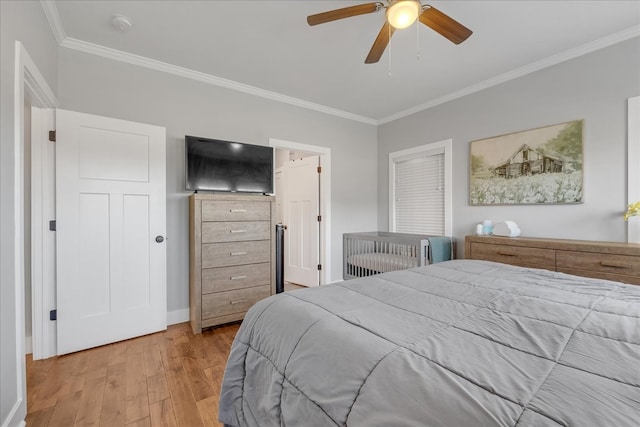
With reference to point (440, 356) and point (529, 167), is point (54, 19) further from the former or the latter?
point (529, 167)

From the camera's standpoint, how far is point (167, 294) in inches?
111

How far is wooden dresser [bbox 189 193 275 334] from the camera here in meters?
2.61

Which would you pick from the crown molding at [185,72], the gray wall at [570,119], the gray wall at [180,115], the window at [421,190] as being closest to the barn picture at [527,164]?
the gray wall at [570,119]

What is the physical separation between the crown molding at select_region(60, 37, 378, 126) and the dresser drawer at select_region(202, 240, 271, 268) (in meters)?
1.82

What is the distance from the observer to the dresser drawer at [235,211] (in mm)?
2652

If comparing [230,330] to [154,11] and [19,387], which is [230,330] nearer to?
[19,387]

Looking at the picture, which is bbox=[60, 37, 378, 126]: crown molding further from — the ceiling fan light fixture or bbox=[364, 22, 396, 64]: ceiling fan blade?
the ceiling fan light fixture

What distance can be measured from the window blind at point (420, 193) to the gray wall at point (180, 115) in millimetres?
924

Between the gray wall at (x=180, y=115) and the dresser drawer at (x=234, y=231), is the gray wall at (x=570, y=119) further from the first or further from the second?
the dresser drawer at (x=234, y=231)

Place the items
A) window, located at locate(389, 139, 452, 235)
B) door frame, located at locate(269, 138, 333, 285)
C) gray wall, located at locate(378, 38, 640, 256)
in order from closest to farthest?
gray wall, located at locate(378, 38, 640, 256) < window, located at locate(389, 139, 452, 235) < door frame, located at locate(269, 138, 333, 285)

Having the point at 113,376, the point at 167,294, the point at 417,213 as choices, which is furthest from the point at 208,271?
the point at 417,213

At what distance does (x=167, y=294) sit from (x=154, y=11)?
2490 millimetres

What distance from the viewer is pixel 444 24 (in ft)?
5.67

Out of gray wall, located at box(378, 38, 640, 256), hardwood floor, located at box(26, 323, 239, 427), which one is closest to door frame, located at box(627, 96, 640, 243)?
gray wall, located at box(378, 38, 640, 256)
